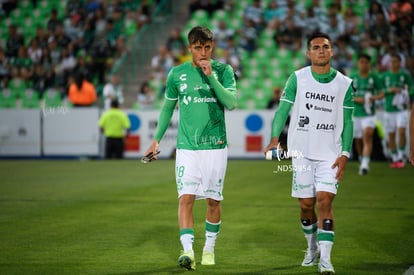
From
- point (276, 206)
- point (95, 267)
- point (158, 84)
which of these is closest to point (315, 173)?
point (95, 267)

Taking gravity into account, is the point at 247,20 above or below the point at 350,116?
above

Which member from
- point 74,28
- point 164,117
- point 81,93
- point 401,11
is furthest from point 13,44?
point 164,117

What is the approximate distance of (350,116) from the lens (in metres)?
8.38

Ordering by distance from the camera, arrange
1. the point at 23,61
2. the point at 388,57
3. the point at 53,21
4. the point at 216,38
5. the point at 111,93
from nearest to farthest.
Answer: the point at 388,57
the point at 111,93
the point at 216,38
the point at 23,61
the point at 53,21

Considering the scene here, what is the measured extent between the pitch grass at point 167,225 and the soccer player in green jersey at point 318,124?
880 mm

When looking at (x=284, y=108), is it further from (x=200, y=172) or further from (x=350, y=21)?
(x=350, y=21)

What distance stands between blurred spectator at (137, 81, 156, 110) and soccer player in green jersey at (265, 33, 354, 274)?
1965 centimetres

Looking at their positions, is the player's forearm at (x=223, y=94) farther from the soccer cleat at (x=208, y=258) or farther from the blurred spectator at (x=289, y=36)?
the blurred spectator at (x=289, y=36)

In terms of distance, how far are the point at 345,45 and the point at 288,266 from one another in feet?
66.1

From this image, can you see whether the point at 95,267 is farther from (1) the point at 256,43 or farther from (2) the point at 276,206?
(1) the point at 256,43

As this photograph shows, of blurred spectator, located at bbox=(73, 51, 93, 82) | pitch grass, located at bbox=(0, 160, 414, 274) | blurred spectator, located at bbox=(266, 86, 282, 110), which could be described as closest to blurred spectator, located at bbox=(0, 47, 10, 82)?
blurred spectator, located at bbox=(73, 51, 93, 82)

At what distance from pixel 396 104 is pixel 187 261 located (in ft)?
48.1

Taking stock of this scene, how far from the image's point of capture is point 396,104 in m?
21.7

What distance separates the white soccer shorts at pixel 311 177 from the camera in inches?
324
